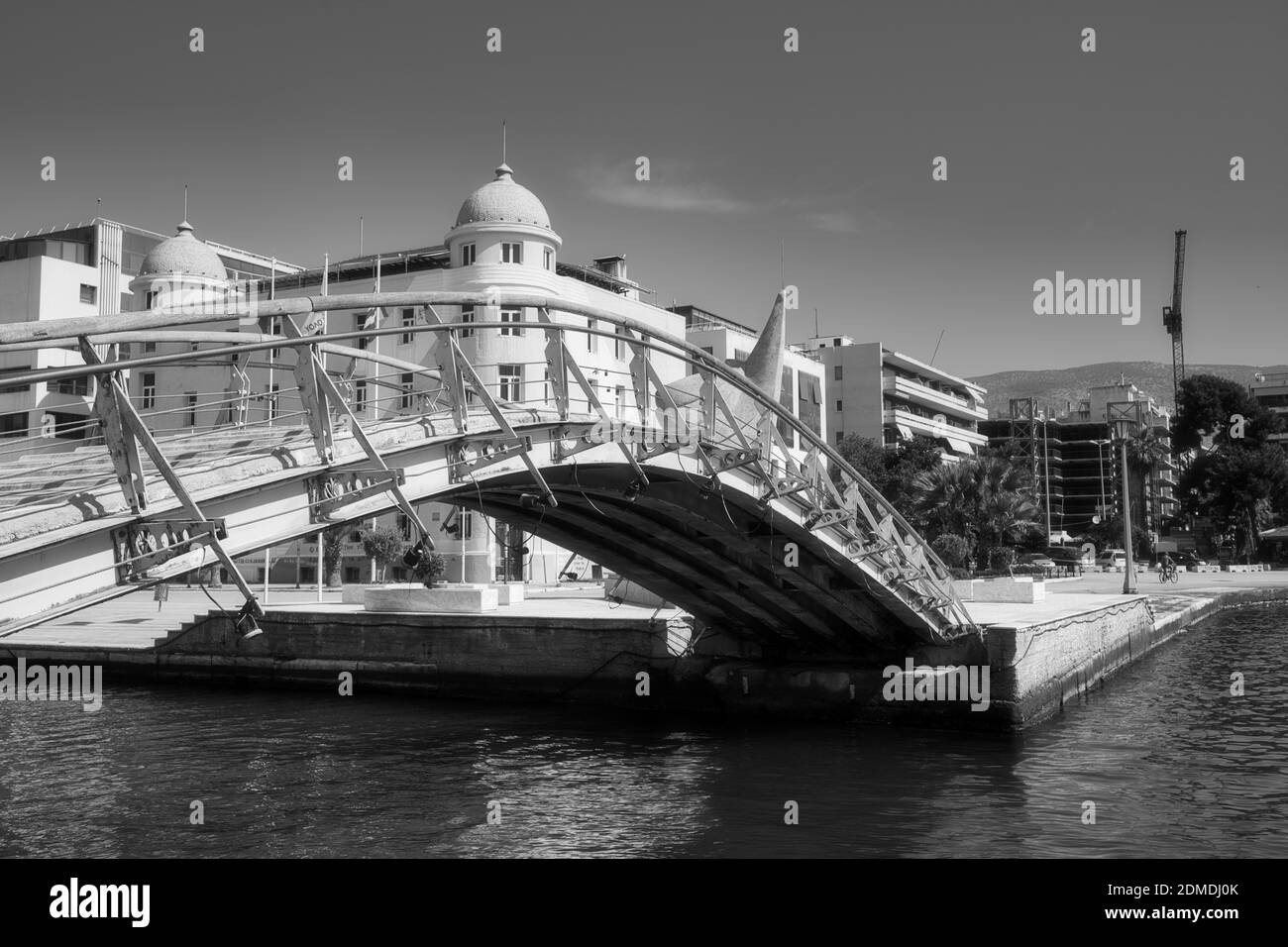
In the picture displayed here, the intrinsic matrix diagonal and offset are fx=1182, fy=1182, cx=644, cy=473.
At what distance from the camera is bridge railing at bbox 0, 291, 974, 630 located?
35.4 feet

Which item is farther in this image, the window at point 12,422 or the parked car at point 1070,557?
the parked car at point 1070,557

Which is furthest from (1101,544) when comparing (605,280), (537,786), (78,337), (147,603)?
(78,337)

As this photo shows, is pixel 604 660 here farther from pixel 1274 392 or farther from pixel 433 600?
pixel 1274 392

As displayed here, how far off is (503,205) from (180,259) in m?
20.1

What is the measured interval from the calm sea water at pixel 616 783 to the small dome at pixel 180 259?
141ft

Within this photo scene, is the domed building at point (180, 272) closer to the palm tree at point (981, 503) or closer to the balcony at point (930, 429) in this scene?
the palm tree at point (981, 503)

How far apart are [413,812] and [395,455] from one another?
6.74m

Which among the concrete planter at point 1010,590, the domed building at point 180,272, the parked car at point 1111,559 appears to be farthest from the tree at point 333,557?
the parked car at point 1111,559

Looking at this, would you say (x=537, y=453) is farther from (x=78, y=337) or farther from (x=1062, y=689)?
(x=1062, y=689)

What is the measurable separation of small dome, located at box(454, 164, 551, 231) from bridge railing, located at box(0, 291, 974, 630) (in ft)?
111

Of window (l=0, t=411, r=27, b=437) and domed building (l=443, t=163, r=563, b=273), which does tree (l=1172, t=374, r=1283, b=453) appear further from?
window (l=0, t=411, r=27, b=437)

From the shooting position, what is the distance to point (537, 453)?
17.9 m

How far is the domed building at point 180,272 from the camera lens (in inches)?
2616

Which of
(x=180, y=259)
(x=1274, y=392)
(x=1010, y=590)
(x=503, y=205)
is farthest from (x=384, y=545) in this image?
(x=1274, y=392)
